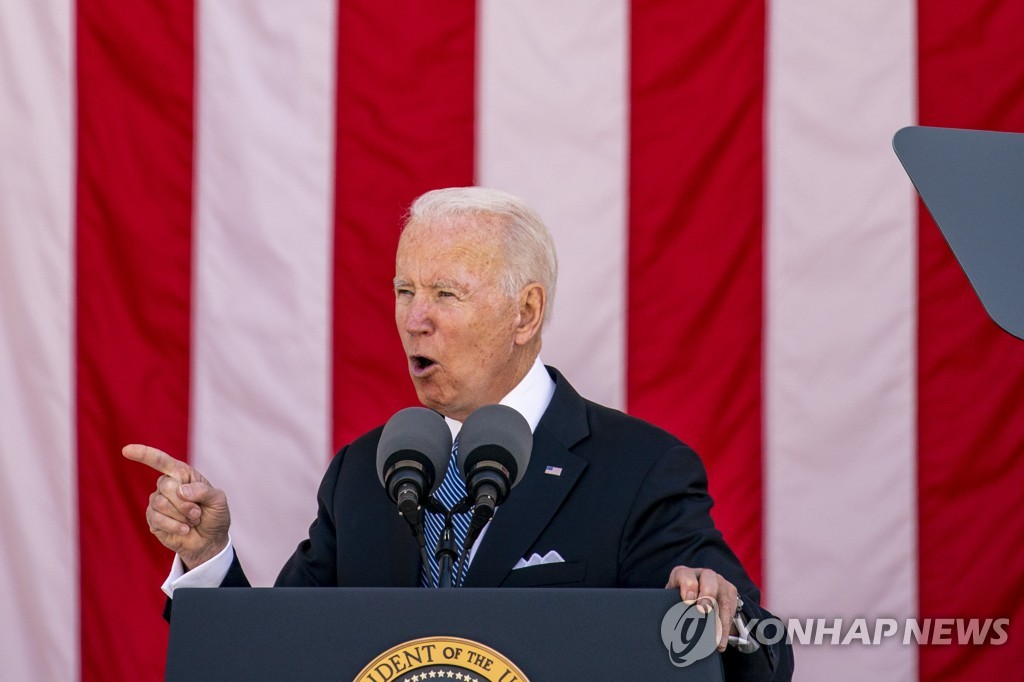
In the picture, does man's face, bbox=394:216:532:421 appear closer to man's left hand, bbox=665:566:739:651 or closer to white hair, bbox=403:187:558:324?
white hair, bbox=403:187:558:324

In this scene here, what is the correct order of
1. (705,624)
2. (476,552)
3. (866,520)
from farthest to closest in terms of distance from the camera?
(866,520) < (476,552) < (705,624)

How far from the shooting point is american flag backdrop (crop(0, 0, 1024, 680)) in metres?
2.74

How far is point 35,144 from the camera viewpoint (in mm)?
2789

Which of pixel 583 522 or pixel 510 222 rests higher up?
pixel 510 222

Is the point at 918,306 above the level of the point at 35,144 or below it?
below

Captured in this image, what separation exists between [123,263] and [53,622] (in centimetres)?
77

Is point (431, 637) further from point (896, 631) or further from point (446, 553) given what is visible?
point (896, 631)

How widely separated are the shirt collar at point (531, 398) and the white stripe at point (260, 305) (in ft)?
2.48

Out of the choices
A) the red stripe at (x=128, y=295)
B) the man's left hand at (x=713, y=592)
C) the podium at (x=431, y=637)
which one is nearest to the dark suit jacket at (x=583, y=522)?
the man's left hand at (x=713, y=592)

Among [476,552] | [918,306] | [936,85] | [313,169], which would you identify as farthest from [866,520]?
[313,169]

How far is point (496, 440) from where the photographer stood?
1408 millimetres

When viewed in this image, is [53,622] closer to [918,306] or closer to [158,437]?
[158,437]

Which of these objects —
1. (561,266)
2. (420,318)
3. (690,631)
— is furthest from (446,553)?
(561,266)

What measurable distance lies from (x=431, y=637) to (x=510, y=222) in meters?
0.90
